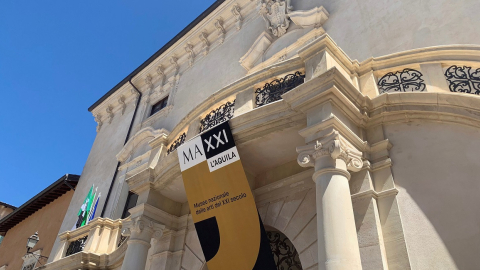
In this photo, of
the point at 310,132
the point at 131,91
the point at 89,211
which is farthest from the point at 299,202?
the point at 131,91

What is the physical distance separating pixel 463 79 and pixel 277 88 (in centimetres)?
329

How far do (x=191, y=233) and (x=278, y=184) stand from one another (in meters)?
2.70

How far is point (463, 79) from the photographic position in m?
6.48

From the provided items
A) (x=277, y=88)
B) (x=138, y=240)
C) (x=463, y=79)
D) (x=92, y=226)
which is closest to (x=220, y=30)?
(x=92, y=226)

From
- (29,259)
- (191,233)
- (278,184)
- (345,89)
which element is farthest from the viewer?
(29,259)

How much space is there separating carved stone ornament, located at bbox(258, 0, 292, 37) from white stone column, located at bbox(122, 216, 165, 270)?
25.7 ft

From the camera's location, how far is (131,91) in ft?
67.6

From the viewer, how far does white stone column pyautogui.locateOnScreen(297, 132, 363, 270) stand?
489 centimetres

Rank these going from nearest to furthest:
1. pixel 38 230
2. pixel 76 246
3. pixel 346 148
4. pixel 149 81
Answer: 1. pixel 346 148
2. pixel 76 246
3. pixel 149 81
4. pixel 38 230

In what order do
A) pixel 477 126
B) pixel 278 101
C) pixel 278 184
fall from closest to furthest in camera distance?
1. pixel 477 126
2. pixel 278 101
3. pixel 278 184

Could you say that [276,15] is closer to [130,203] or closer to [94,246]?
[130,203]

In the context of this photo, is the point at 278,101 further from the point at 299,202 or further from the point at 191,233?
the point at 191,233

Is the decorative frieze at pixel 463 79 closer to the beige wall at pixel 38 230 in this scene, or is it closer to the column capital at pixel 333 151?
the column capital at pixel 333 151

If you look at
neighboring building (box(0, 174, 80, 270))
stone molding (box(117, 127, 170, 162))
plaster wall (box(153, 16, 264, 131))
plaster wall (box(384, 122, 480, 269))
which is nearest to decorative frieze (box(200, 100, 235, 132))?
plaster wall (box(384, 122, 480, 269))
